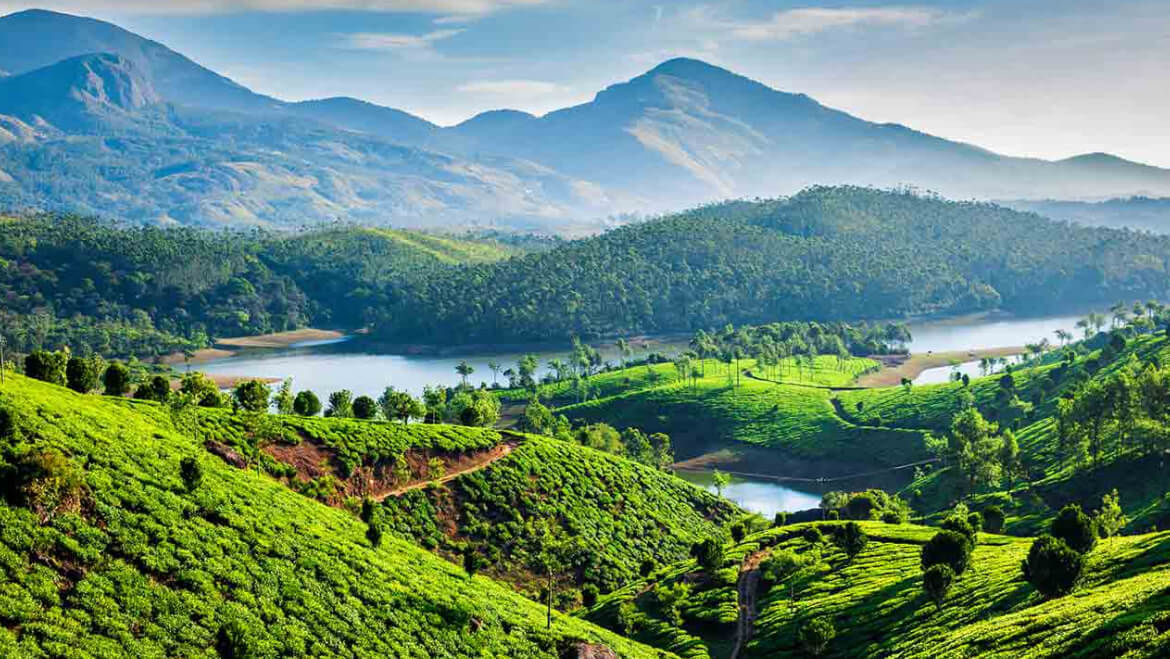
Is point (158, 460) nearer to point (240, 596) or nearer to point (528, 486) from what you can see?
point (240, 596)

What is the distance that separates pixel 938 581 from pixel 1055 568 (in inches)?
347

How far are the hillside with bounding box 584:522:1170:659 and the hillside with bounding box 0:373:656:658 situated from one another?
15165 mm

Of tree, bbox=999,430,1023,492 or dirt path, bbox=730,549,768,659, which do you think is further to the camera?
tree, bbox=999,430,1023,492

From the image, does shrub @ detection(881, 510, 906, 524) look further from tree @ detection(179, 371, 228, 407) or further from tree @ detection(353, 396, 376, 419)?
tree @ detection(179, 371, 228, 407)

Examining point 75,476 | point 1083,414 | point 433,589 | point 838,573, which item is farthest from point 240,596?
point 1083,414

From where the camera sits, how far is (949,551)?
70625 millimetres

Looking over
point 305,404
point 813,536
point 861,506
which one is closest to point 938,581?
point 813,536

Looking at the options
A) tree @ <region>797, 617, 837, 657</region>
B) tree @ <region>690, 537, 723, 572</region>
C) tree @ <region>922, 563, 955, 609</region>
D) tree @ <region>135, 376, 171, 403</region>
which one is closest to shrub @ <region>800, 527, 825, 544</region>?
tree @ <region>690, 537, 723, 572</region>

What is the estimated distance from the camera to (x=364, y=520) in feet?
248

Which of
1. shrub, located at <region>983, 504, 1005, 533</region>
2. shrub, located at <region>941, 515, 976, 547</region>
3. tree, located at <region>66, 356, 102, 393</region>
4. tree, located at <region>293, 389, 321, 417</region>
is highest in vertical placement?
tree, located at <region>66, 356, 102, 393</region>

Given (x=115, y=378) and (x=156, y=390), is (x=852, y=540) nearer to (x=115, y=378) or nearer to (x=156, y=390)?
(x=156, y=390)

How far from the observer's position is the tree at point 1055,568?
5888 centimetres

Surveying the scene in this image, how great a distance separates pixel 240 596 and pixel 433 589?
1617 centimetres

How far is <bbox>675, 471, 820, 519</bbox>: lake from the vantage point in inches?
6501
